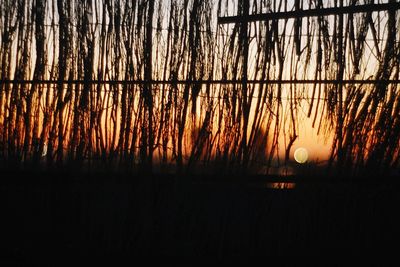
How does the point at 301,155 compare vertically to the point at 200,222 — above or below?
above

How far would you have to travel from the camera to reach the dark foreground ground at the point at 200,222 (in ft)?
9.19

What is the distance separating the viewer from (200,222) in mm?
2871

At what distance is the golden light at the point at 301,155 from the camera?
284 centimetres

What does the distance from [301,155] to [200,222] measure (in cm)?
70

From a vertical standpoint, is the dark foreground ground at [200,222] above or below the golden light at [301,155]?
below

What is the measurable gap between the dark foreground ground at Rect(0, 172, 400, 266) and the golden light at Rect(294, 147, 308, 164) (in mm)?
149

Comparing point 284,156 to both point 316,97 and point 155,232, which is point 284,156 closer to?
point 316,97

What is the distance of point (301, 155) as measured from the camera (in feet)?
9.40

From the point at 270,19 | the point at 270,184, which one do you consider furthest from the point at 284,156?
the point at 270,19

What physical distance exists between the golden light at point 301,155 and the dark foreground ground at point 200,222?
0.49ft

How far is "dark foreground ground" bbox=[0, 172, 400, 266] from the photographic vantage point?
110 inches

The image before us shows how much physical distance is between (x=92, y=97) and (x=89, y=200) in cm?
61

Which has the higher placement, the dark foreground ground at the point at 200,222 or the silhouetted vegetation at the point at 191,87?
the silhouetted vegetation at the point at 191,87

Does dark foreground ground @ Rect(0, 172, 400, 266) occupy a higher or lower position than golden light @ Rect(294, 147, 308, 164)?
lower
